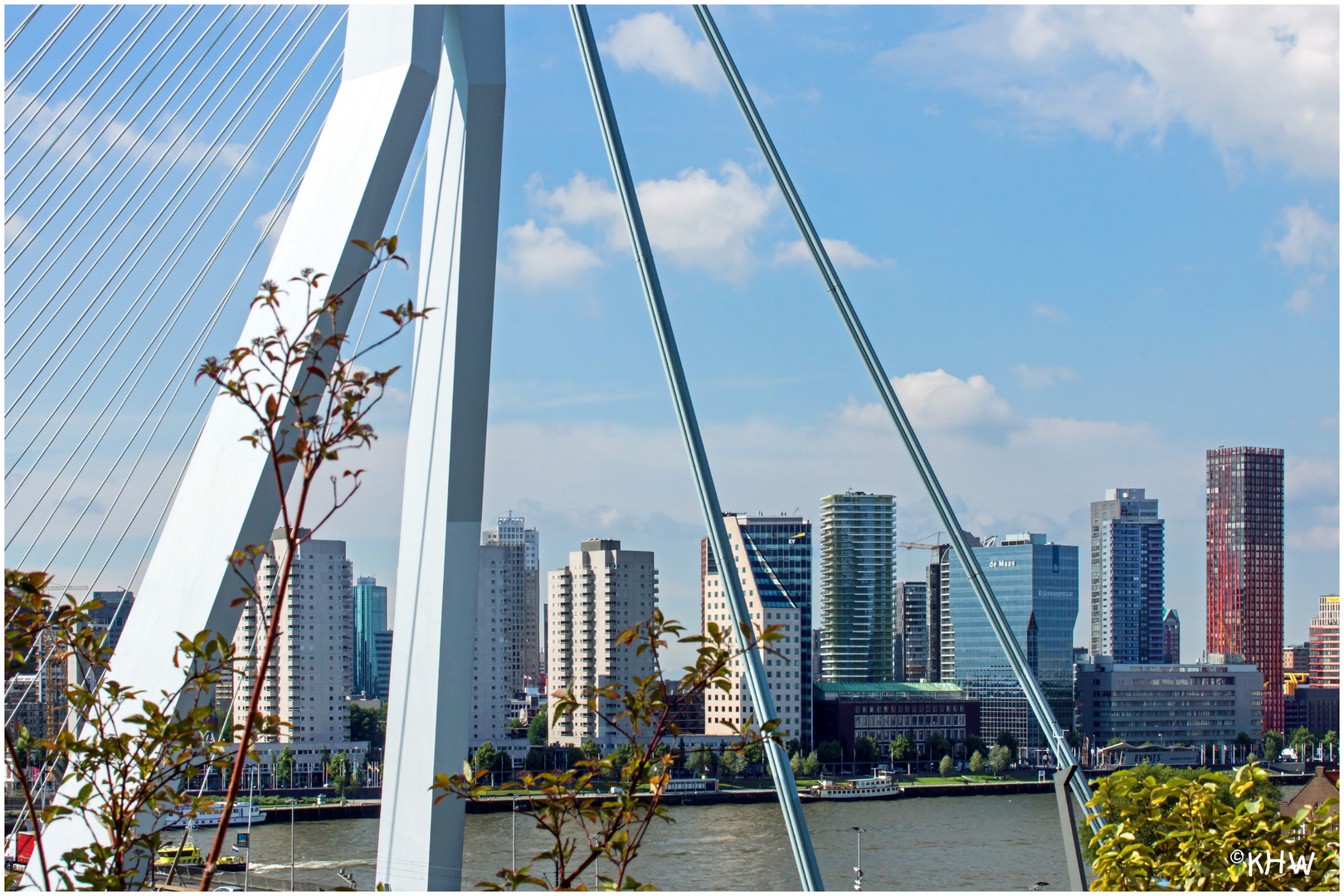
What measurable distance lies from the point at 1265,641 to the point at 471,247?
4757 centimetres

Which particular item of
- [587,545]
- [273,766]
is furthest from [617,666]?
[273,766]

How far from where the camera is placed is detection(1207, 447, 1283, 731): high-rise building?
4634 centimetres

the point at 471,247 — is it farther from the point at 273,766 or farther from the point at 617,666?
the point at 617,666

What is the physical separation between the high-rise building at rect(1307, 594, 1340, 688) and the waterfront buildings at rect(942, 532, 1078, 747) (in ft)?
25.5

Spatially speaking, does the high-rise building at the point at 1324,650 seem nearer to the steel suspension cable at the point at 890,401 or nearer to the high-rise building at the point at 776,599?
the high-rise building at the point at 776,599

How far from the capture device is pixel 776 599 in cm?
3862

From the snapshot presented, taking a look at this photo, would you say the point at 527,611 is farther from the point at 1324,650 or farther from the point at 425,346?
the point at 425,346

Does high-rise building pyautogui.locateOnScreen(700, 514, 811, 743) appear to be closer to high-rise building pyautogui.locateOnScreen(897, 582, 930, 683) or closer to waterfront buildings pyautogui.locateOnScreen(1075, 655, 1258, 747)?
high-rise building pyautogui.locateOnScreen(897, 582, 930, 683)

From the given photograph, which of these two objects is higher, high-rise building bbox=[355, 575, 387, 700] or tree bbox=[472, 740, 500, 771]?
high-rise building bbox=[355, 575, 387, 700]

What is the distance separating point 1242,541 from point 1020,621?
40.1 feet

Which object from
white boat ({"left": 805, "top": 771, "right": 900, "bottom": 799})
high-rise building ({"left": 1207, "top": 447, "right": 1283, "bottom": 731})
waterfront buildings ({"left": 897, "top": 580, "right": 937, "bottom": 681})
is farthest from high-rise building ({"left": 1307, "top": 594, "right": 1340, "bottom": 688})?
white boat ({"left": 805, "top": 771, "right": 900, "bottom": 799})

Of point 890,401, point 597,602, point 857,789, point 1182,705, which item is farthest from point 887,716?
point 890,401

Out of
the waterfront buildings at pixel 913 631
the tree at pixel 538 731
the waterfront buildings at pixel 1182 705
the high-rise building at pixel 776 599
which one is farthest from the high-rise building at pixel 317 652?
the waterfront buildings at pixel 913 631

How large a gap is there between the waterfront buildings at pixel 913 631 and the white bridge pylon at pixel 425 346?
43.8 m
